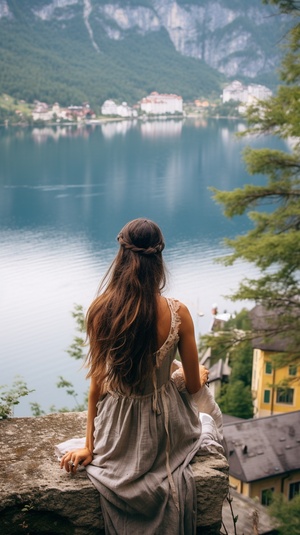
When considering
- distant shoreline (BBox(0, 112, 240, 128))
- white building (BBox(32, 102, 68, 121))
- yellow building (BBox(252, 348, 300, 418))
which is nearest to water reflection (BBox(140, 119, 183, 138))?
distant shoreline (BBox(0, 112, 240, 128))

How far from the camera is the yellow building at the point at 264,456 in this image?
39.2ft

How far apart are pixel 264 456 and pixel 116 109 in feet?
260

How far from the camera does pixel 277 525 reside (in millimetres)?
8188

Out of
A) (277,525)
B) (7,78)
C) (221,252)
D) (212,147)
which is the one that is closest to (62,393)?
(277,525)

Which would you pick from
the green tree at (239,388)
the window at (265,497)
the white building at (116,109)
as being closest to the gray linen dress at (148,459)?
the green tree at (239,388)

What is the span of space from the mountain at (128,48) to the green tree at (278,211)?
63.4 meters

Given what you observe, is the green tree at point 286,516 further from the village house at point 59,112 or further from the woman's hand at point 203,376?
the village house at point 59,112

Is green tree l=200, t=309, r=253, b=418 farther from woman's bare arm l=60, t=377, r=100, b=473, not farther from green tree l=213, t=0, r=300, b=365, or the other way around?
woman's bare arm l=60, t=377, r=100, b=473

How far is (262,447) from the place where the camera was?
40.3 feet

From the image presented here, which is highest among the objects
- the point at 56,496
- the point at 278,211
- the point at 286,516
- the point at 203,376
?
the point at 203,376

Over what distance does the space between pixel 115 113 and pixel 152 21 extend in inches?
2649

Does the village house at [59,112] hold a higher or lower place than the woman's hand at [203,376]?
lower

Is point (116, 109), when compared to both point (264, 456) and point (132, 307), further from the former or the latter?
point (132, 307)

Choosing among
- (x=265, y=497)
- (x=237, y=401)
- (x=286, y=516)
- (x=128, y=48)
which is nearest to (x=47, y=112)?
(x=128, y=48)
